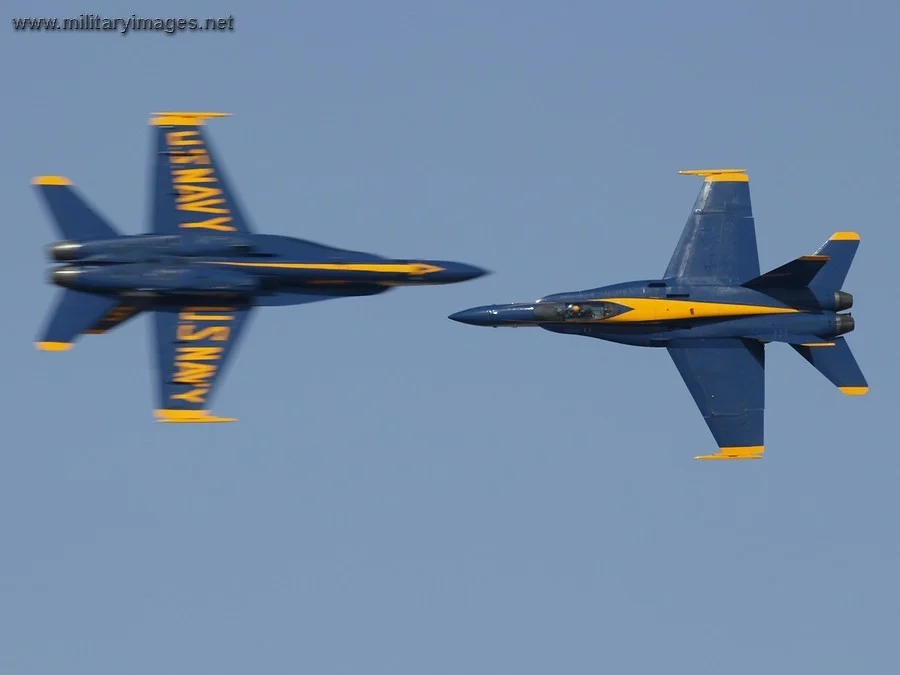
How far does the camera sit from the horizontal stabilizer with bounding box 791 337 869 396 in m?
45.7

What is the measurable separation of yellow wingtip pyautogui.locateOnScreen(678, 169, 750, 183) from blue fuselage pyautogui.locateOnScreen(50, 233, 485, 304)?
5.89m

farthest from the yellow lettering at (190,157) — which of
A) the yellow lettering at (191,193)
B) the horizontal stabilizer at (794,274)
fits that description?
the horizontal stabilizer at (794,274)

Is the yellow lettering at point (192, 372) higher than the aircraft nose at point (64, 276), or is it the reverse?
the aircraft nose at point (64, 276)

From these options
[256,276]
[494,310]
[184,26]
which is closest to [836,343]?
[494,310]

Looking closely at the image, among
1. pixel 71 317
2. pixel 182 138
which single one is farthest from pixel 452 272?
pixel 71 317

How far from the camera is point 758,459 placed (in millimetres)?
45375

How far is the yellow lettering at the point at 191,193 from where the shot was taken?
4469 cm

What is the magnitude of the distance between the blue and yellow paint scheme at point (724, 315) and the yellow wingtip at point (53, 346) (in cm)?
919

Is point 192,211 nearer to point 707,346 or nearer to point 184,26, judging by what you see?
point 184,26

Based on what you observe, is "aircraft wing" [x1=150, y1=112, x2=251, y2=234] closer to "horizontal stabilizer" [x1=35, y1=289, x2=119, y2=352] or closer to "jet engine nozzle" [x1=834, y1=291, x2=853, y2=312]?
"horizontal stabilizer" [x1=35, y1=289, x2=119, y2=352]

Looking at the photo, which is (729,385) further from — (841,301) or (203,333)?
(203,333)

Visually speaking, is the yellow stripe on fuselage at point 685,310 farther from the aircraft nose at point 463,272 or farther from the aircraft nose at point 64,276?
the aircraft nose at point 64,276

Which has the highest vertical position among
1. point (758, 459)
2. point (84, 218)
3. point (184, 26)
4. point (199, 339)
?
point (184, 26)

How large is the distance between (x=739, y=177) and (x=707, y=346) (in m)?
4.18
